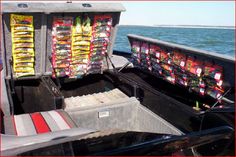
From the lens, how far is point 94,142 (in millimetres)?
2145

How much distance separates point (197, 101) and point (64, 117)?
91.1 inches

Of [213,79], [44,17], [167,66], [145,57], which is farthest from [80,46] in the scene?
[213,79]

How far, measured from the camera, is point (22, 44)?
202 inches

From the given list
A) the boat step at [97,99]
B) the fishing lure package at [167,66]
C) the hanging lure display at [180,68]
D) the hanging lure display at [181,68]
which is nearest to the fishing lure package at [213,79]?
the hanging lure display at [181,68]

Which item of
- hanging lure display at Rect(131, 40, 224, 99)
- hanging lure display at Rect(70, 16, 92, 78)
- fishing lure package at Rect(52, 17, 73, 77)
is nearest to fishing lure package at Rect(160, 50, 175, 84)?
hanging lure display at Rect(131, 40, 224, 99)

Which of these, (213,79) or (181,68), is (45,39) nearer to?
(181,68)

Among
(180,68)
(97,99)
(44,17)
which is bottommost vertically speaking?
(97,99)

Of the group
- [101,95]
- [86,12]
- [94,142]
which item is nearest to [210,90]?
[101,95]

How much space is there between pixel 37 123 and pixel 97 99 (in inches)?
73.6

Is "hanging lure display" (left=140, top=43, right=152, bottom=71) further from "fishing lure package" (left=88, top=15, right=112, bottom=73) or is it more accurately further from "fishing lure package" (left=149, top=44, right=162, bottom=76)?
"fishing lure package" (left=88, top=15, right=112, bottom=73)

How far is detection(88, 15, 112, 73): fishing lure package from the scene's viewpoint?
5608 mm

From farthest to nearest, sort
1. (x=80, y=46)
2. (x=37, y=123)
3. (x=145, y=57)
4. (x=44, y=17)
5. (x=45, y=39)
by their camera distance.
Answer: (x=145, y=57), (x=80, y=46), (x=45, y=39), (x=44, y=17), (x=37, y=123)

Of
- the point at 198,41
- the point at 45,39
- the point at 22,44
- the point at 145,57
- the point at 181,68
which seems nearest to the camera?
the point at 22,44

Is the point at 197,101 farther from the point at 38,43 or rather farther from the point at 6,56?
the point at 6,56
